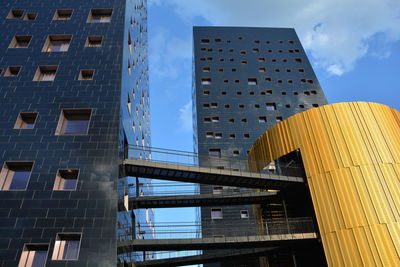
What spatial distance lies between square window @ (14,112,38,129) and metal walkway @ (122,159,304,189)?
6952mm

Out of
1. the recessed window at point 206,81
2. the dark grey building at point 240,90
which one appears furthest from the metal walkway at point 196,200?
the recessed window at point 206,81

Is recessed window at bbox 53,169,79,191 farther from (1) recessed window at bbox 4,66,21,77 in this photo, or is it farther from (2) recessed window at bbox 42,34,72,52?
(2) recessed window at bbox 42,34,72,52

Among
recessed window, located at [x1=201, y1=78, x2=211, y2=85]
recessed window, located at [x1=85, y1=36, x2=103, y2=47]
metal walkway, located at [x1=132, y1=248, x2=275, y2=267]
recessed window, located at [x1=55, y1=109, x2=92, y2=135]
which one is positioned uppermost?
recessed window, located at [x1=201, y1=78, x2=211, y2=85]

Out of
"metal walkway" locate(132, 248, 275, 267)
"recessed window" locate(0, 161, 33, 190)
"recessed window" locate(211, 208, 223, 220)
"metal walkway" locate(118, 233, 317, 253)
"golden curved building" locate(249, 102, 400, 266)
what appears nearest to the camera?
"golden curved building" locate(249, 102, 400, 266)

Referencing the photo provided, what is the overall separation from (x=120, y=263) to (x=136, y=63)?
795 inches

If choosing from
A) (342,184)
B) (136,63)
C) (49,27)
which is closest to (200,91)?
(136,63)

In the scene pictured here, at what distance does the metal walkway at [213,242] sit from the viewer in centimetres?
1842

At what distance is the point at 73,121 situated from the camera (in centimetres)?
2120

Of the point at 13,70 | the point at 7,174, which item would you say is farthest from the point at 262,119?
the point at 7,174

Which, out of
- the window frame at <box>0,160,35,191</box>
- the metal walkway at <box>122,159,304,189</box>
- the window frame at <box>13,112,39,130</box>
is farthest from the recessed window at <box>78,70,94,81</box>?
the metal walkway at <box>122,159,304,189</box>

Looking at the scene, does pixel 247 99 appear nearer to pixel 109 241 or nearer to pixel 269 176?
pixel 269 176

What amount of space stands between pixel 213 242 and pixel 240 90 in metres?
32.4

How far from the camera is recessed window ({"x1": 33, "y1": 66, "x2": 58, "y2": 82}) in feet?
76.4

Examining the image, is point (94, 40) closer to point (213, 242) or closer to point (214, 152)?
point (213, 242)
